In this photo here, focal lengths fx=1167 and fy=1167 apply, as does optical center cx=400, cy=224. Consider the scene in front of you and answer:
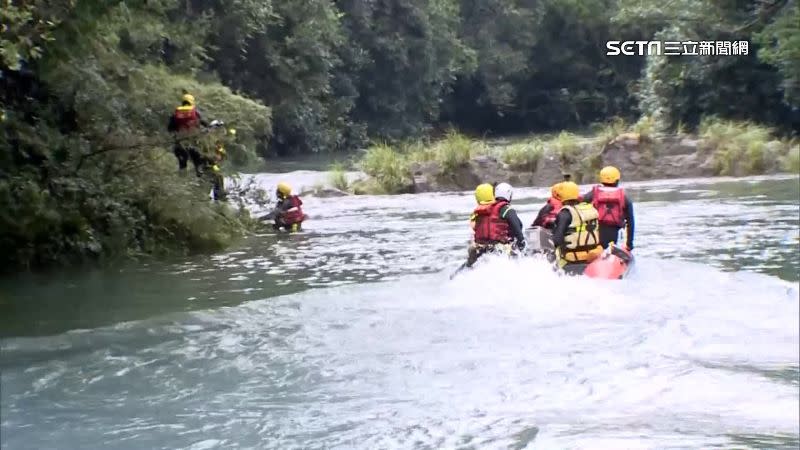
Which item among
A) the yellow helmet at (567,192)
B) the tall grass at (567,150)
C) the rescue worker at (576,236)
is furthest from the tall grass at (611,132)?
the rescue worker at (576,236)

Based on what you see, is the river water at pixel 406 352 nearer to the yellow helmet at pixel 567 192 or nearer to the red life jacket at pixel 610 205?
the red life jacket at pixel 610 205

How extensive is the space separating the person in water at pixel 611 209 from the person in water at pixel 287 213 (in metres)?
7.12

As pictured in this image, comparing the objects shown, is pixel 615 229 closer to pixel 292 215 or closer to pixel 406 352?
pixel 406 352

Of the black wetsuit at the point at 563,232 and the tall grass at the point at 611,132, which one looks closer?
the black wetsuit at the point at 563,232

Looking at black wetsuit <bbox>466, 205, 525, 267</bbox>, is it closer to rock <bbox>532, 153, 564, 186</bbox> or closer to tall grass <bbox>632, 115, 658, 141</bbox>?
rock <bbox>532, 153, 564, 186</bbox>

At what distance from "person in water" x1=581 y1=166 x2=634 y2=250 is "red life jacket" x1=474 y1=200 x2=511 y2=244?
1.08 m

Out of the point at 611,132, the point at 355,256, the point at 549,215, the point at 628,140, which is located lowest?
the point at 355,256

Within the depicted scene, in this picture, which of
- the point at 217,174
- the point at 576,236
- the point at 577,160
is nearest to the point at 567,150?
the point at 577,160

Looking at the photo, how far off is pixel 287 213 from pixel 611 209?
746 centimetres

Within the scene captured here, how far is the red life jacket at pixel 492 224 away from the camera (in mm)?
14570

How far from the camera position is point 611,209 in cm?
1479

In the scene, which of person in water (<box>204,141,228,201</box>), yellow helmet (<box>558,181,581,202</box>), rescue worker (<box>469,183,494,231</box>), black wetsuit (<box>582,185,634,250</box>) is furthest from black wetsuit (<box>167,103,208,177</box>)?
black wetsuit (<box>582,185,634,250</box>)

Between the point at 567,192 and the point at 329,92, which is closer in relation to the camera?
the point at 567,192

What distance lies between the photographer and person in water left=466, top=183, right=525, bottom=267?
14516mm
